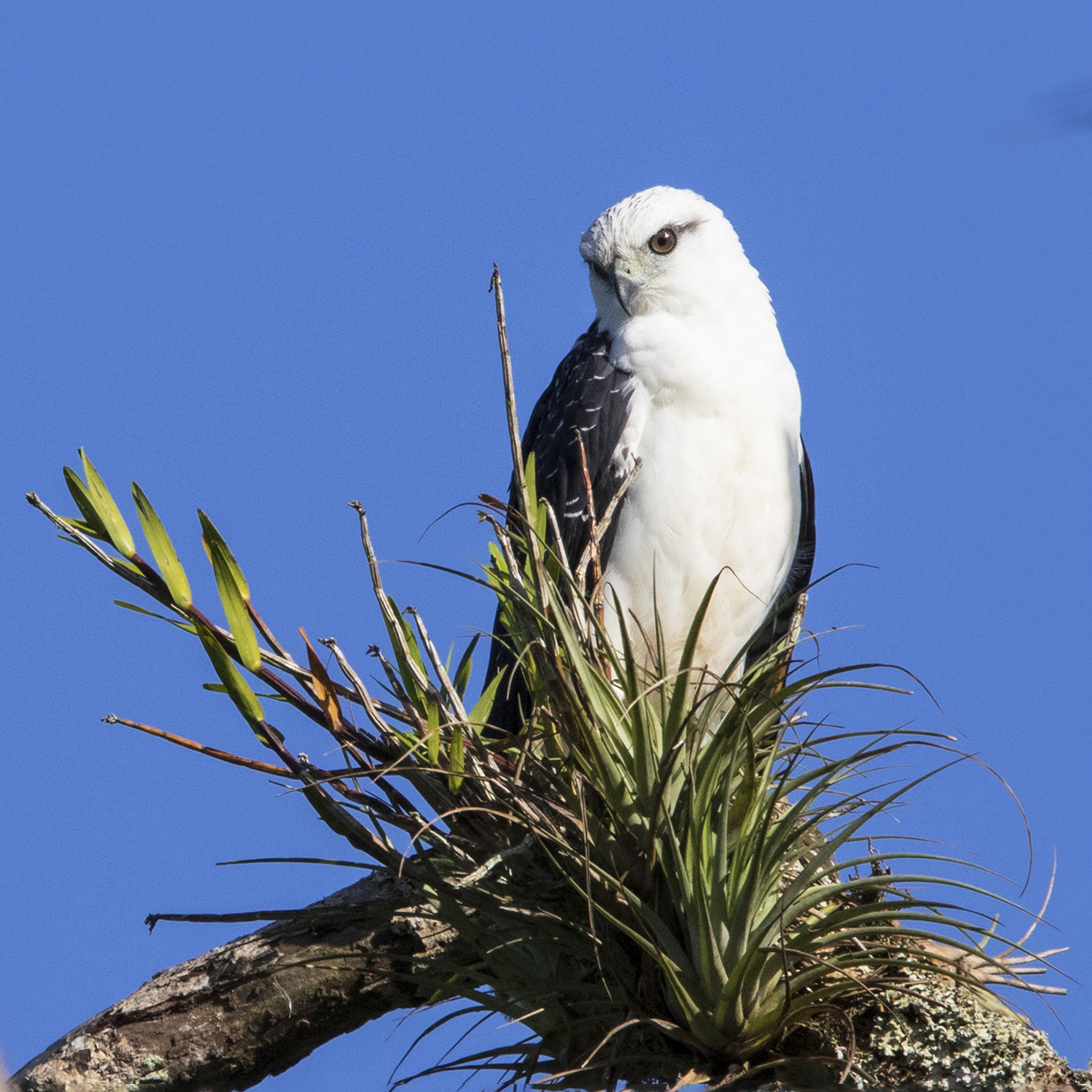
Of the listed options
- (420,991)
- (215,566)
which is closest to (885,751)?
(420,991)

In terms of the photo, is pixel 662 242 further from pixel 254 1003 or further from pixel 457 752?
pixel 254 1003

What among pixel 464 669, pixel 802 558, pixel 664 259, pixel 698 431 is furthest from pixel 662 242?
pixel 464 669

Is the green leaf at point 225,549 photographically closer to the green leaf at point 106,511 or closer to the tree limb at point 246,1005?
the green leaf at point 106,511

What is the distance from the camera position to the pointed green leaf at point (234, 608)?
285 centimetres

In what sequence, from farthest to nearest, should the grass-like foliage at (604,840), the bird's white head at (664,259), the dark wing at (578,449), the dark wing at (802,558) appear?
the dark wing at (802,558), the bird's white head at (664,259), the dark wing at (578,449), the grass-like foliage at (604,840)

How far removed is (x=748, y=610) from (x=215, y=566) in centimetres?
275

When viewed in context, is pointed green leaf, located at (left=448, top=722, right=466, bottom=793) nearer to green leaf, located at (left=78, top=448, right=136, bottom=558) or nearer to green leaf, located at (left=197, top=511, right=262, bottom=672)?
green leaf, located at (left=197, top=511, right=262, bottom=672)

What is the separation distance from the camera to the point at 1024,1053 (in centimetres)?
256

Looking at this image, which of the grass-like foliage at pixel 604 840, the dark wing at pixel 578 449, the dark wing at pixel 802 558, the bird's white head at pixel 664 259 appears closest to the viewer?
the grass-like foliage at pixel 604 840

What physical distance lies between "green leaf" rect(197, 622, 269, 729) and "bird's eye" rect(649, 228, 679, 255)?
2.93 metres

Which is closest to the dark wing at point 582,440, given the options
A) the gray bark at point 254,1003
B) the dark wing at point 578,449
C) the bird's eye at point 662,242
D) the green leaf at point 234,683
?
the dark wing at point 578,449

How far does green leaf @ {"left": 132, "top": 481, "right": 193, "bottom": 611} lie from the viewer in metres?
2.87

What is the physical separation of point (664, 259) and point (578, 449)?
93 centimetres

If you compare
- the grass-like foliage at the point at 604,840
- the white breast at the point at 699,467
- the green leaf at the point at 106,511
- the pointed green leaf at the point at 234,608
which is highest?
the white breast at the point at 699,467
